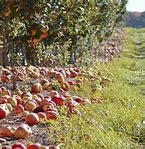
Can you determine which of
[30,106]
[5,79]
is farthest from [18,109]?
[5,79]

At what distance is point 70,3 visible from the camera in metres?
11.3

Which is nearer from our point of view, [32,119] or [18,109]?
[32,119]

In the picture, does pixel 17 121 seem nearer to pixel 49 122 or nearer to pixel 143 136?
pixel 49 122

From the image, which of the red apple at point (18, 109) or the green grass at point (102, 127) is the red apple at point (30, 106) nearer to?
the red apple at point (18, 109)

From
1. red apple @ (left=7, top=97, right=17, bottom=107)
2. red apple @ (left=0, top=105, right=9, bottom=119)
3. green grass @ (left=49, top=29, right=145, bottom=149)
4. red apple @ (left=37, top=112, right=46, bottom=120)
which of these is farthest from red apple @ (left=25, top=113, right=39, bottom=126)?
red apple @ (left=7, top=97, right=17, bottom=107)

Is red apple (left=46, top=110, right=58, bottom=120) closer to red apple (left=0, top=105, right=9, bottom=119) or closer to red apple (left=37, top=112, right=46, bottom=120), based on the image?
red apple (left=37, top=112, right=46, bottom=120)

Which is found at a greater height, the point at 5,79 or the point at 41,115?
the point at 41,115

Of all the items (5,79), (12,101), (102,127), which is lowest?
(5,79)

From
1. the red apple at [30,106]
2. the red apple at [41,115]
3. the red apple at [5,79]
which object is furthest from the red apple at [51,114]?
the red apple at [5,79]

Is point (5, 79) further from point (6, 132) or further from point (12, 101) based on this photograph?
point (6, 132)

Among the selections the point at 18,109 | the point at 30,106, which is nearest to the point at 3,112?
the point at 18,109

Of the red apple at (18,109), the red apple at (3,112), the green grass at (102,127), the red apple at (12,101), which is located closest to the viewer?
the green grass at (102,127)

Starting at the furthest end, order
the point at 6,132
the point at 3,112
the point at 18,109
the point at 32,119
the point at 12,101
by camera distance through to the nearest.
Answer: the point at 12,101
the point at 18,109
the point at 3,112
the point at 32,119
the point at 6,132

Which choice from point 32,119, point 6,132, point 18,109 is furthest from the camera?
point 18,109
